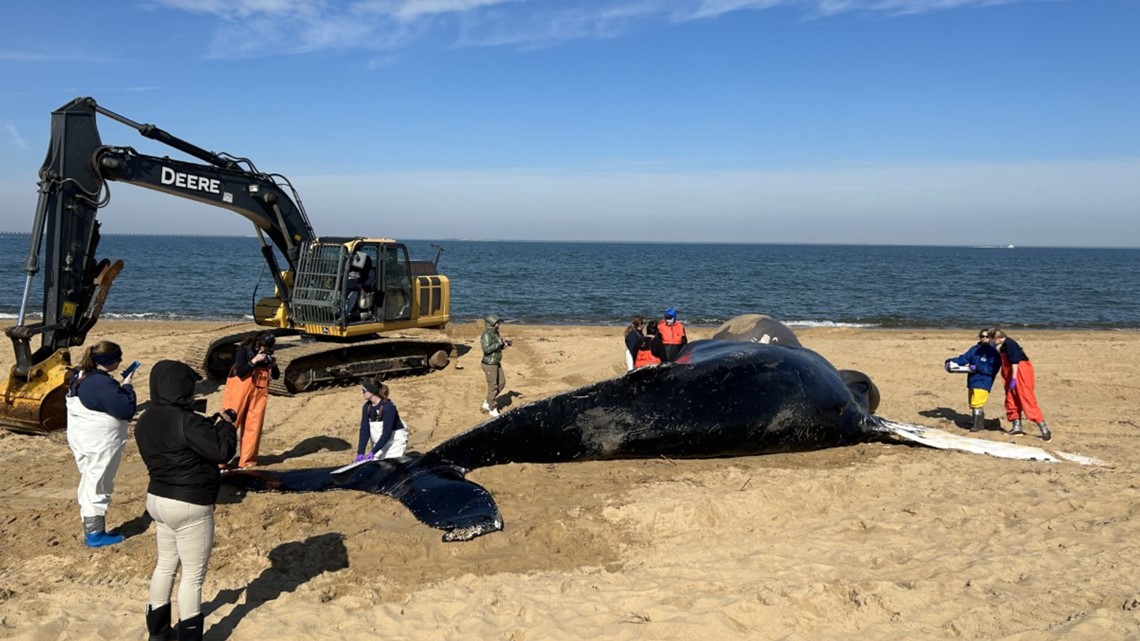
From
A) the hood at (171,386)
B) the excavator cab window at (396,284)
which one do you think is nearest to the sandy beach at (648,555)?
the hood at (171,386)

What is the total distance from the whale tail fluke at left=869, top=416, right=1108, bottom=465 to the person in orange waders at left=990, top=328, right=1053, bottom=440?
120 centimetres

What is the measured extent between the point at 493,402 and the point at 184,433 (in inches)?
326

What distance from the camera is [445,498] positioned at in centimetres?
701

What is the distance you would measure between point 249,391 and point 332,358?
6.01 metres

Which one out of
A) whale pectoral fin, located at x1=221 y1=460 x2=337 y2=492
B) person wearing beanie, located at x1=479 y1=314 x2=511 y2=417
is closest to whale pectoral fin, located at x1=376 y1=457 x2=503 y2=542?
whale pectoral fin, located at x1=221 y1=460 x2=337 y2=492

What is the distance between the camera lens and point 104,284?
12.2 meters

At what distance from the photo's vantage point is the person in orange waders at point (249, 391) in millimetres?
8773

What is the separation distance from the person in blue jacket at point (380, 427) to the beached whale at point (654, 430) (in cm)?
25

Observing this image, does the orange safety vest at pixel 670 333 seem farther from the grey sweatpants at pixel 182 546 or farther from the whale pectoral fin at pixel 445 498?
the grey sweatpants at pixel 182 546

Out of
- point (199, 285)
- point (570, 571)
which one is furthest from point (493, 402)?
point (199, 285)

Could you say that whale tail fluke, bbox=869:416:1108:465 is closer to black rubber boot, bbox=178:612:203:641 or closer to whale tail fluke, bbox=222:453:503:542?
whale tail fluke, bbox=222:453:503:542

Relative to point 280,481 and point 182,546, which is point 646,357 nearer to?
point 280,481

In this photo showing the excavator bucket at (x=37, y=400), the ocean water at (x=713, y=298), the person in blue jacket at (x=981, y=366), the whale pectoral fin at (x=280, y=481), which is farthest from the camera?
the ocean water at (x=713, y=298)

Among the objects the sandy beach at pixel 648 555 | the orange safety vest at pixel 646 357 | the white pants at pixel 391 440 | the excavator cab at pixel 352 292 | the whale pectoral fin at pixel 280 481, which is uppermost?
the excavator cab at pixel 352 292
